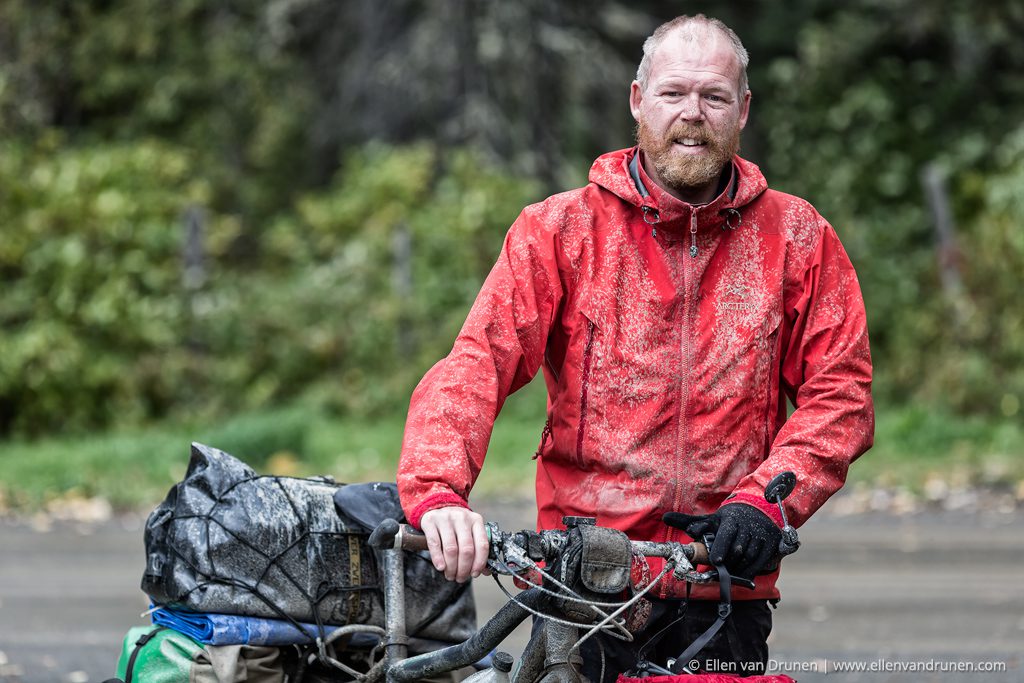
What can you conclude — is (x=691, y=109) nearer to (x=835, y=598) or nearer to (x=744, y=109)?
(x=744, y=109)

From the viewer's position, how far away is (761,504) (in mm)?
3248

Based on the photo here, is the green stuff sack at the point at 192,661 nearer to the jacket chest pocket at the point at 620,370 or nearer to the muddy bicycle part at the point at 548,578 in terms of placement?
the muddy bicycle part at the point at 548,578

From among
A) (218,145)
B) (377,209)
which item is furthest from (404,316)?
(218,145)

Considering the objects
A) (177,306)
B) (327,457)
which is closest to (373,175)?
(177,306)

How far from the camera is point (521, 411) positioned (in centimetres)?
1446

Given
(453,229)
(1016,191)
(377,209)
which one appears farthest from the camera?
(377,209)

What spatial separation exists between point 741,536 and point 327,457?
31.1ft

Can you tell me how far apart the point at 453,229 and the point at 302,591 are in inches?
471

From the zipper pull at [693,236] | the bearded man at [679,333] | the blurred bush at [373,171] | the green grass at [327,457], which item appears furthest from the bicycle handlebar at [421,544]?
the blurred bush at [373,171]

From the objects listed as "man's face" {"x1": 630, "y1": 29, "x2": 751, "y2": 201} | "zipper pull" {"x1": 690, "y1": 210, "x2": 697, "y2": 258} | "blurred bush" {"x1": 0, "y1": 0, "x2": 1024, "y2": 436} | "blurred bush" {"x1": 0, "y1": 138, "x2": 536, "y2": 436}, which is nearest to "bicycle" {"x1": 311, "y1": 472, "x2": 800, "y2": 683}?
"zipper pull" {"x1": 690, "y1": 210, "x2": 697, "y2": 258}

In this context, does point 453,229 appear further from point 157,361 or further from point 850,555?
point 850,555

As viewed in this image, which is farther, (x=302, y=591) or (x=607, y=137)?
(x=607, y=137)

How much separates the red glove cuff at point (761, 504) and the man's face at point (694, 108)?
2.41 ft

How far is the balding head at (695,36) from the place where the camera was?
355 cm
